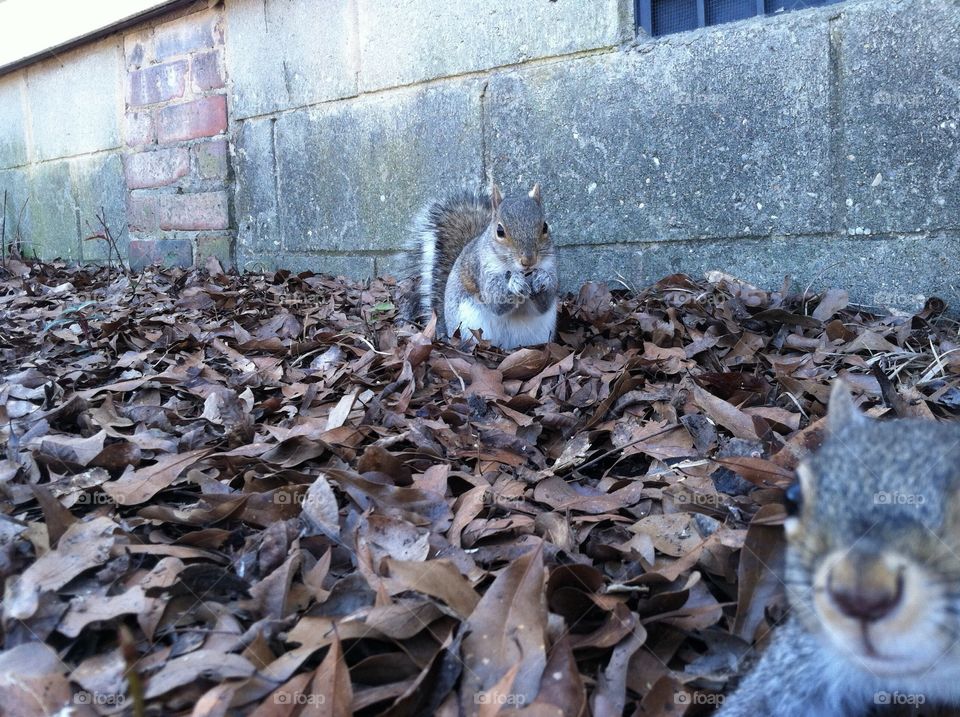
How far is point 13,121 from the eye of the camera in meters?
5.53

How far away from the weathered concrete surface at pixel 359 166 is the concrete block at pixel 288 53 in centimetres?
10

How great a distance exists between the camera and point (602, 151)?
9.71ft

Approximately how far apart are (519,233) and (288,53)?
199cm

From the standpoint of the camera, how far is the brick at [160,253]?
445 centimetres

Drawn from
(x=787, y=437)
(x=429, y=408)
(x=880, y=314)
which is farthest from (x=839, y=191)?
(x=429, y=408)

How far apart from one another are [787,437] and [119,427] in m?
Answer: 1.38

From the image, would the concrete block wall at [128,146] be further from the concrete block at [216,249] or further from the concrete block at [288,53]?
the concrete block at [288,53]

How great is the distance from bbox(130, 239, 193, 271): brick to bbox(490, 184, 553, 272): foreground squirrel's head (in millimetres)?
2476

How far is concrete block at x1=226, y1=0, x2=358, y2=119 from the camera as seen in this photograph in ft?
12.0

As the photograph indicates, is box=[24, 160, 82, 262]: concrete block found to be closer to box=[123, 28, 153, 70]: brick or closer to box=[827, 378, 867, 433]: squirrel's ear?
box=[123, 28, 153, 70]: brick

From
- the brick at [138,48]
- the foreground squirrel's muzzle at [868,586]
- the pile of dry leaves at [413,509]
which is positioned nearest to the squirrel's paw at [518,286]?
the pile of dry leaves at [413,509]

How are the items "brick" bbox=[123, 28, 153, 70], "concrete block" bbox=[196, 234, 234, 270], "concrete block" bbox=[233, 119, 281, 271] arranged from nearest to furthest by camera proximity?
"concrete block" bbox=[233, 119, 281, 271], "concrete block" bbox=[196, 234, 234, 270], "brick" bbox=[123, 28, 153, 70]

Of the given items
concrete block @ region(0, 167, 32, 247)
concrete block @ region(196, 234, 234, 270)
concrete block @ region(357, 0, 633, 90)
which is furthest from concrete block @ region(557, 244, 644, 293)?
concrete block @ region(0, 167, 32, 247)

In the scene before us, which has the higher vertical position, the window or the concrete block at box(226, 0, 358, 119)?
the concrete block at box(226, 0, 358, 119)
